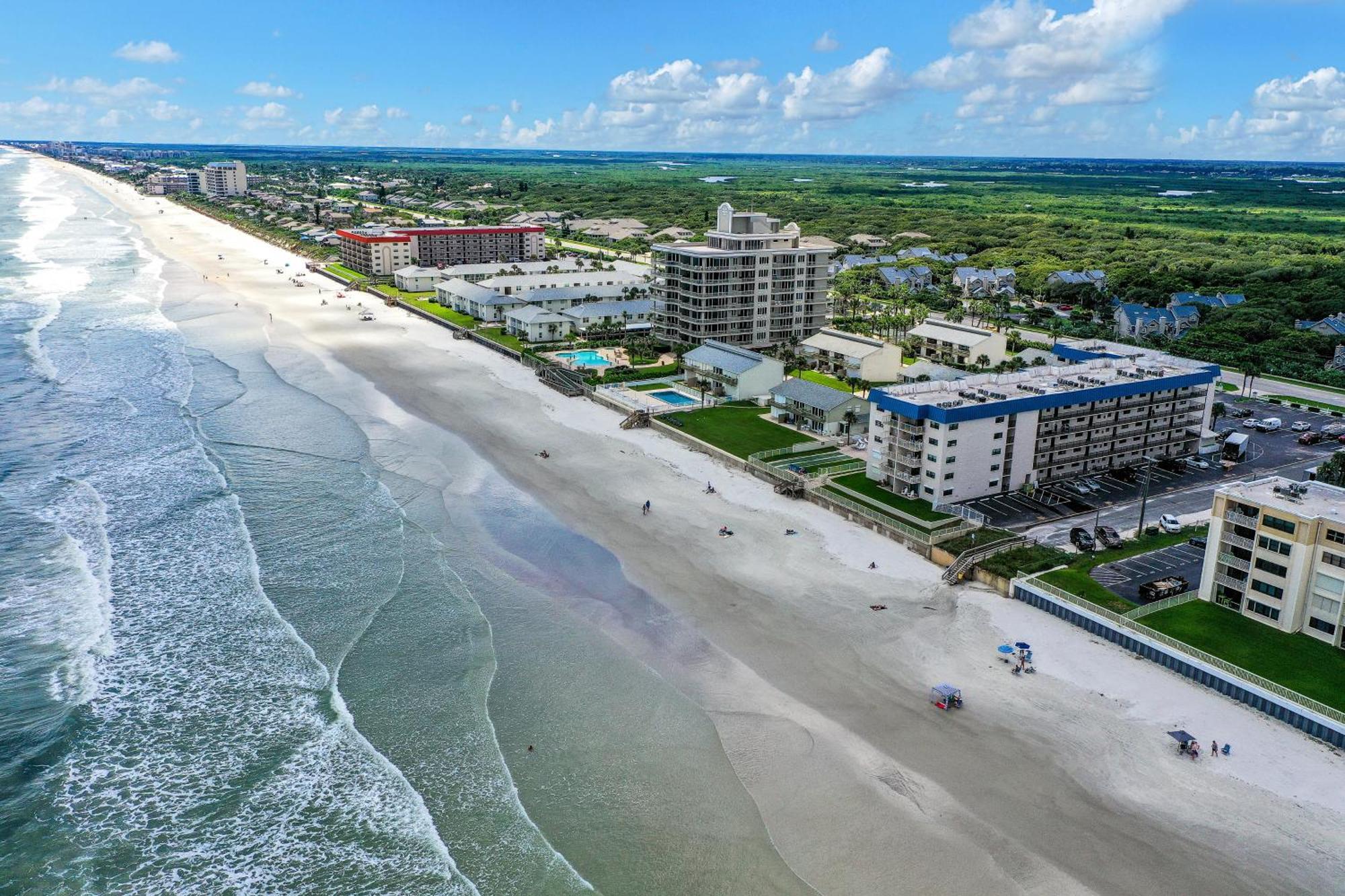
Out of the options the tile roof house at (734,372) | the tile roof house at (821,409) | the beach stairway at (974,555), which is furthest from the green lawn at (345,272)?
the beach stairway at (974,555)

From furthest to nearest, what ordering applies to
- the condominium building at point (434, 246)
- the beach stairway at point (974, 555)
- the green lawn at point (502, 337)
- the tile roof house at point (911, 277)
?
the condominium building at point (434, 246) → the tile roof house at point (911, 277) → the green lawn at point (502, 337) → the beach stairway at point (974, 555)

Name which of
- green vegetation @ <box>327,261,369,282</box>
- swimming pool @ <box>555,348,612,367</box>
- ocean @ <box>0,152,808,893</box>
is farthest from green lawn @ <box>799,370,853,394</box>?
green vegetation @ <box>327,261,369,282</box>

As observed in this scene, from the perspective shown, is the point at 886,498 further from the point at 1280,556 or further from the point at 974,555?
the point at 1280,556

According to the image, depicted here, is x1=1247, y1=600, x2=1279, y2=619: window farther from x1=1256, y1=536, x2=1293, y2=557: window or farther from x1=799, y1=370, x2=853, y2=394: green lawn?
x1=799, y1=370, x2=853, y2=394: green lawn

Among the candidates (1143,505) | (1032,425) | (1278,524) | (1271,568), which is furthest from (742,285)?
(1271,568)

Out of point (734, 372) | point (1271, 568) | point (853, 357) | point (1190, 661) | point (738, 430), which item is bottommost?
point (1190, 661)

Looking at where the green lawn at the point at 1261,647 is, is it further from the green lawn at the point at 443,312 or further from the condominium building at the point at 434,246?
the condominium building at the point at 434,246
